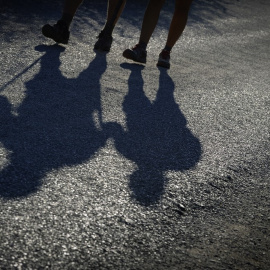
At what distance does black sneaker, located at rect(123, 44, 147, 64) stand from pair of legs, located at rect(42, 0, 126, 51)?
0.36m

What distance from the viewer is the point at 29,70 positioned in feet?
15.1

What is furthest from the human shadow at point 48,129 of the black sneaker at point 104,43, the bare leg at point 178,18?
the bare leg at point 178,18

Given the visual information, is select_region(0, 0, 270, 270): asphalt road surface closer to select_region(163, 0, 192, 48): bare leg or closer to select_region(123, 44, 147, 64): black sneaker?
select_region(123, 44, 147, 64): black sneaker

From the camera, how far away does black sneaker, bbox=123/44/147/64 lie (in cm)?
555

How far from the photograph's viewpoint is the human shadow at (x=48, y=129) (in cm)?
269

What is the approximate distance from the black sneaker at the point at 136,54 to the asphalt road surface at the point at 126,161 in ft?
0.26

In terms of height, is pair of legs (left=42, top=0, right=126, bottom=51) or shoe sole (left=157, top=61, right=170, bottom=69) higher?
pair of legs (left=42, top=0, right=126, bottom=51)

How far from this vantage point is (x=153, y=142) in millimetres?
3486

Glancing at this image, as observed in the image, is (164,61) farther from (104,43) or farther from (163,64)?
(104,43)

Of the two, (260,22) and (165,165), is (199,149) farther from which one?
(260,22)

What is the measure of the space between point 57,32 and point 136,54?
32.4 inches

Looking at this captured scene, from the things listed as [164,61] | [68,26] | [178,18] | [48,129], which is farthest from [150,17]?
[48,129]

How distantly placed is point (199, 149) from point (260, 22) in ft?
29.8

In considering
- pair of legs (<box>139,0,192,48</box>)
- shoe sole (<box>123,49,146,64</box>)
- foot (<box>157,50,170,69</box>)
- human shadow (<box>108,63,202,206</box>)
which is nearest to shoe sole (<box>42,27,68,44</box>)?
shoe sole (<box>123,49,146,64</box>)
